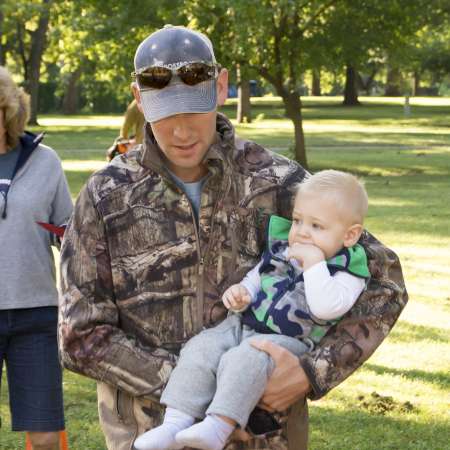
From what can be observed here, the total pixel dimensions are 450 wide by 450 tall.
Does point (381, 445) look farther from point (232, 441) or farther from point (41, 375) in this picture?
point (232, 441)

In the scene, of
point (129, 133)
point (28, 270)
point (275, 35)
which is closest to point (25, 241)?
point (28, 270)

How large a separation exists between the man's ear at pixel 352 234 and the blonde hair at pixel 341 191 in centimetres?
2

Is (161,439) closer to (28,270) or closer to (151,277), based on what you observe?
(151,277)

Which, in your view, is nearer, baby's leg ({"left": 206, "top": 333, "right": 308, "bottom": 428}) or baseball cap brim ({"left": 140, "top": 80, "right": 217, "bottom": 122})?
baby's leg ({"left": 206, "top": 333, "right": 308, "bottom": 428})

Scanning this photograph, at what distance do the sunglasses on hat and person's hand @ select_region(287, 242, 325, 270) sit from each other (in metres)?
0.52

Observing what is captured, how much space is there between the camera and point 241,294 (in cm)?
293

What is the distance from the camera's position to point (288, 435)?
3049 mm

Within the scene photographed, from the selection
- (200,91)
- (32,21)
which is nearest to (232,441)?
(200,91)

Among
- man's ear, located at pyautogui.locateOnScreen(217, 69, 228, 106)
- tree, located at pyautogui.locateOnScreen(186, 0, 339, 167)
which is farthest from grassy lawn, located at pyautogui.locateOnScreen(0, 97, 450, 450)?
man's ear, located at pyautogui.locateOnScreen(217, 69, 228, 106)

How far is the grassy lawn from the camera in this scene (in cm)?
630

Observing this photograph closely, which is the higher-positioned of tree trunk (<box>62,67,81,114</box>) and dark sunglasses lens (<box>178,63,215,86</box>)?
dark sunglasses lens (<box>178,63,215,86</box>)

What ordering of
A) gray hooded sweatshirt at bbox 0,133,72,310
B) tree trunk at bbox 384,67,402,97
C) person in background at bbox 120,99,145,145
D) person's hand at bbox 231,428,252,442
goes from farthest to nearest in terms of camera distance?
tree trunk at bbox 384,67,402,97 < person in background at bbox 120,99,145,145 < gray hooded sweatshirt at bbox 0,133,72,310 < person's hand at bbox 231,428,252,442

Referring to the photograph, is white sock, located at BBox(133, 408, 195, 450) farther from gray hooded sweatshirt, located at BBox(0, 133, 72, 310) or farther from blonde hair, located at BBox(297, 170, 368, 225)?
gray hooded sweatshirt, located at BBox(0, 133, 72, 310)

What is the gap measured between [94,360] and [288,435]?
22.6 inches
